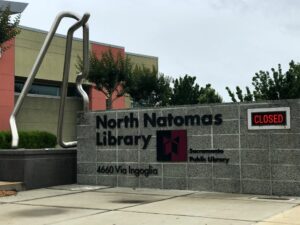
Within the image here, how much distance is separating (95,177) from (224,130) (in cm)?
488

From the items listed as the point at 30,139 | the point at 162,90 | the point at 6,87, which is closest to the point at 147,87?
the point at 162,90

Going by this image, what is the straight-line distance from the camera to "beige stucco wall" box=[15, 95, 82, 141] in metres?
38.7

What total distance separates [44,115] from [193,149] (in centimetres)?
2691

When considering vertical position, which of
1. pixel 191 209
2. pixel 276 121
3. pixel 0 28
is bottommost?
pixel 191 209

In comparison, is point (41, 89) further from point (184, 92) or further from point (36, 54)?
Answer: point (184, 92)

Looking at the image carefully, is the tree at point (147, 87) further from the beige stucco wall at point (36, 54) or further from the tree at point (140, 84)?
the beige stucco wall at point (36, 54)

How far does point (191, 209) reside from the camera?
1127cm

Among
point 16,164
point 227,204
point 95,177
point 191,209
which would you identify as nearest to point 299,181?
point 227,204

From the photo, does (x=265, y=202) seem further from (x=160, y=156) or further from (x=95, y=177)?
(x=95, y=177)

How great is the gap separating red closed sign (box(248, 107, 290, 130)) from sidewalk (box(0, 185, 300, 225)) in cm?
192

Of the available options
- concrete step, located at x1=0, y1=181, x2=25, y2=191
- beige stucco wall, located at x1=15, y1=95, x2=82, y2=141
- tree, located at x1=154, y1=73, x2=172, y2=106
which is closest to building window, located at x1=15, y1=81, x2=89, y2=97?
beige stucco wall, located at x1=15, y1=95, x2=82, y2=141

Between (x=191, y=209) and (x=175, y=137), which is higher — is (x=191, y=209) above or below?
below

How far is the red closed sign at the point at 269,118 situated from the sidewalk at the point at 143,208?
6.29 ft

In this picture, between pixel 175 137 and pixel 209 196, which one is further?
pixel 175 137
